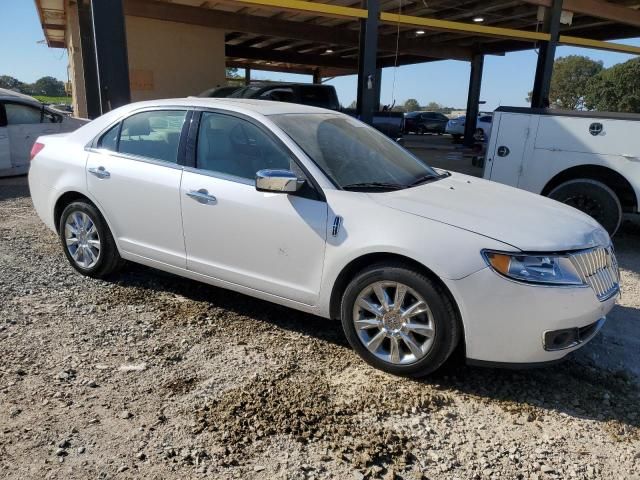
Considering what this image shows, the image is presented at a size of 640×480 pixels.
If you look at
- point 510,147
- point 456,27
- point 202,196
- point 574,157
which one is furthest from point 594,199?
point 456,27

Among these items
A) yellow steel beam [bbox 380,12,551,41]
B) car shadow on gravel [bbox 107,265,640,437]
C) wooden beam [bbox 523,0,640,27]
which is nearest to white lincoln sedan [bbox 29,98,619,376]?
car shadow on gravel [bbox 107,265,640,437]

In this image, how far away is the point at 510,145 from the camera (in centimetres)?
662

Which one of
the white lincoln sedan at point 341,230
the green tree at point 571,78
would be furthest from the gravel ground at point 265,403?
the green tree at point 571,78

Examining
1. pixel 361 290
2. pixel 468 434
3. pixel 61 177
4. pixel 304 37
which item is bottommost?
pixel 468 434

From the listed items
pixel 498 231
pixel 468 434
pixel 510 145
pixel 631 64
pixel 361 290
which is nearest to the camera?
pixel 468 434

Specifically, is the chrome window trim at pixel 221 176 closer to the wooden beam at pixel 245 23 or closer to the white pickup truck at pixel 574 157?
the white pickup truck at pixel 574 157

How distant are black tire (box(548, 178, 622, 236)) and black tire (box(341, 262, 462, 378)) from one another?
166 inches

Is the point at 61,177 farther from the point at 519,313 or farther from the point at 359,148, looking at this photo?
the point at 519,313

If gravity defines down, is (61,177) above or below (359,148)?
below

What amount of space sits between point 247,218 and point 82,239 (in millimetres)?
1913

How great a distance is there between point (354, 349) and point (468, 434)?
89 centimetres

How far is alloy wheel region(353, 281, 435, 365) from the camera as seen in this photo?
3.04 meters

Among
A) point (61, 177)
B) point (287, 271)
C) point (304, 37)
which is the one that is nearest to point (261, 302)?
point (287, 271)

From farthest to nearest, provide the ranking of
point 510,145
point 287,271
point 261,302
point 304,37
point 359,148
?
point 304,37 < point 510,145 < point 261,302 < point 359,148 < point 287,271
